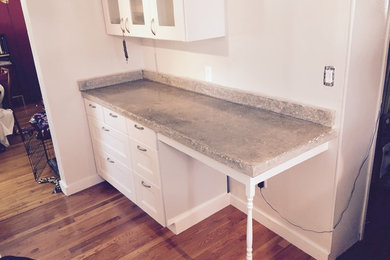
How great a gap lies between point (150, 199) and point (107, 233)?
41 cm

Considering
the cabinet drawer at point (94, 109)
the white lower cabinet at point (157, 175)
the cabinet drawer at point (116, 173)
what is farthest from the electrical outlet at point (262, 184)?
the cabinet drawer at point (94, 109)

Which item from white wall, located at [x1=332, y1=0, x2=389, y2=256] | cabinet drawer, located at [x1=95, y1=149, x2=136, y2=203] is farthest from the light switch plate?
cabinet drawer, located at [x1=95, y1=149, x2=136, y2=203]

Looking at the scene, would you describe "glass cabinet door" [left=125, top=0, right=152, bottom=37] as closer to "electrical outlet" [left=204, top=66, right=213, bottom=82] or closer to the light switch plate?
"electrical outlet" [left=204, top=66, right=213, bottom=82]

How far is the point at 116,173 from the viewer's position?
2.87 meters

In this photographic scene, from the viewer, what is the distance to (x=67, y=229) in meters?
2.62

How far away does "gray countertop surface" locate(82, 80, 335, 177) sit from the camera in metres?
1.66

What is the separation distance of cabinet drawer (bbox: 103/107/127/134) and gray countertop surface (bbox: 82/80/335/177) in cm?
5

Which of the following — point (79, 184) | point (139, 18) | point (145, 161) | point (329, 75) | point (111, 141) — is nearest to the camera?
point (329, 75)

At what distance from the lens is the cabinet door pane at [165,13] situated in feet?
7.23

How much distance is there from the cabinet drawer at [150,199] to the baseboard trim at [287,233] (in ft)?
2.02

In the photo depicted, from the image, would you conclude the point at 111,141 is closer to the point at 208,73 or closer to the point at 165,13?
the point at 208,73

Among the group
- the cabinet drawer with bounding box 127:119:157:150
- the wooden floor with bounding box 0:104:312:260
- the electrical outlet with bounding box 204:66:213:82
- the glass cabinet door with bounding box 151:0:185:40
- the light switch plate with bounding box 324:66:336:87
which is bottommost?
the wooden floor with bounding box 0:104:312:260

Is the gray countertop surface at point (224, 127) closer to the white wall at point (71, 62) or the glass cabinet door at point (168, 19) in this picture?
the white wall at point (71, 62)

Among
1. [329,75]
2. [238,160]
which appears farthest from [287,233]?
[329,75]
